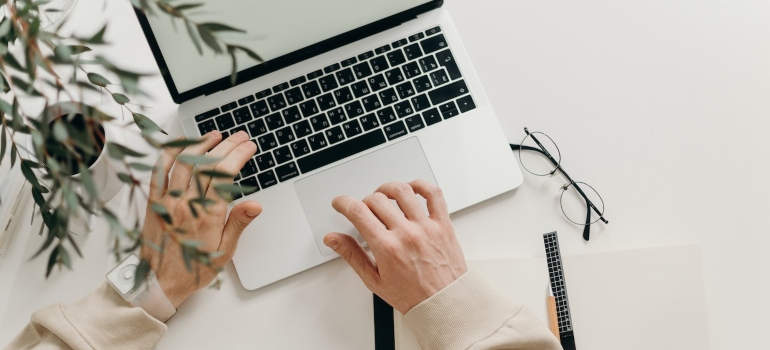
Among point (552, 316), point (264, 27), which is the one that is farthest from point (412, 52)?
point (552, 316)

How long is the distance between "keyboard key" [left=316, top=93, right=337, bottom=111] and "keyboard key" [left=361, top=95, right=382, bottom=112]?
0.15 ft

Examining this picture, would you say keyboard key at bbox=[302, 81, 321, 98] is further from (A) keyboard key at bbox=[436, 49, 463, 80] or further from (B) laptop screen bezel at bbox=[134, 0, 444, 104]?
(A) keyboard key at bbox=[436, 49, 463, 80]

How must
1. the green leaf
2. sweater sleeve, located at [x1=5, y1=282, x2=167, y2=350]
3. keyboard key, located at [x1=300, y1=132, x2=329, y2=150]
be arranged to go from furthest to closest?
1. keyboard key, located at [x1=300, y1=132, x2=329, y2=150]
2. sweater sleeve, located at [x1=5, y1=282, x2=167, y2=350]
3. the green leaf

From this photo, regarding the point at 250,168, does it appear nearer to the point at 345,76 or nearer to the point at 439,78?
the point at 345,76

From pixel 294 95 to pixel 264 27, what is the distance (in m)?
0.11

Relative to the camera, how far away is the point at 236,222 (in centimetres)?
89

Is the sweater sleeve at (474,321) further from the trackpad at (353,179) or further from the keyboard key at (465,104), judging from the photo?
the keyboard key at (465,104)

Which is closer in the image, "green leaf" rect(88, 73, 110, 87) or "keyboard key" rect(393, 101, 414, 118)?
"green leaf" rect(88, 73, 110, 87)

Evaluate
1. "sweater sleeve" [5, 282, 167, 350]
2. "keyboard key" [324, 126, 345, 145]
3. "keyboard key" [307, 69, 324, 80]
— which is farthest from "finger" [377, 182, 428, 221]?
"sweater sleeve" [5, 282, 167, 350]

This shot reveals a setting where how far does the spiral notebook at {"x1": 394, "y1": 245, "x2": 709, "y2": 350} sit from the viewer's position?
0.92 m

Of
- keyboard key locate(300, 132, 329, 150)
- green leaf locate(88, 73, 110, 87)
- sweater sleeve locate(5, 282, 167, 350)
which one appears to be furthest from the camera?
keyboard key locate(300, 132, 329, 150)

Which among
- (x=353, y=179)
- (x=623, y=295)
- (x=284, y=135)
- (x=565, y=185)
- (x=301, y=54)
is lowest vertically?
(x=623, y=295)

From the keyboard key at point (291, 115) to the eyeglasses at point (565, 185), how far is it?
338 mm

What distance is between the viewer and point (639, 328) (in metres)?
0.92
